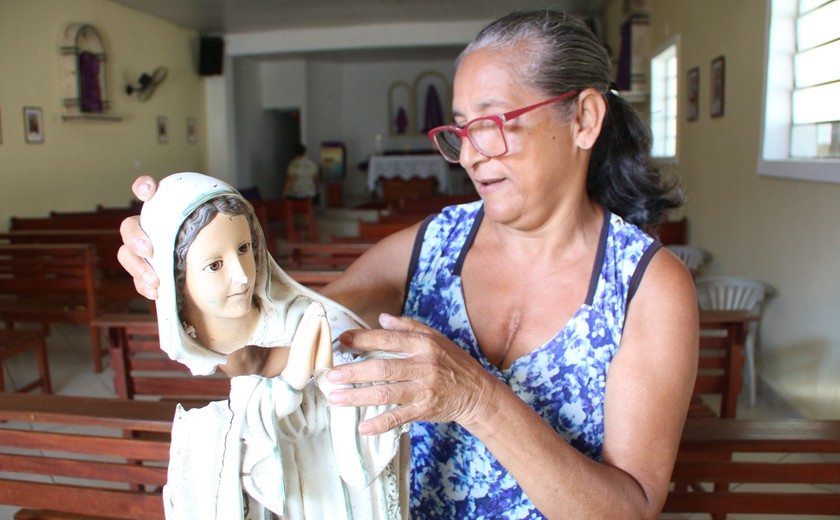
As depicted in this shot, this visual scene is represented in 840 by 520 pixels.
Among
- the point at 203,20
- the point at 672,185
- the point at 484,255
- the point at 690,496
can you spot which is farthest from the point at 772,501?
the point at 203,20

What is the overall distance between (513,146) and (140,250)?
2.04 feet

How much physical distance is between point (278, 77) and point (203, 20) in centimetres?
317

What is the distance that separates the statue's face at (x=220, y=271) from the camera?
848 mm

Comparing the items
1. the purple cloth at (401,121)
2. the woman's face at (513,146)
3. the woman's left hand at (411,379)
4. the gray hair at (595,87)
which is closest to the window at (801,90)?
the gray hair at (595,87)

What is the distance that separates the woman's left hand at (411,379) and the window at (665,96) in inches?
239

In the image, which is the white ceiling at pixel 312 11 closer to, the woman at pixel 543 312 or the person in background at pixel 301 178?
the person in background at pixel 301 178

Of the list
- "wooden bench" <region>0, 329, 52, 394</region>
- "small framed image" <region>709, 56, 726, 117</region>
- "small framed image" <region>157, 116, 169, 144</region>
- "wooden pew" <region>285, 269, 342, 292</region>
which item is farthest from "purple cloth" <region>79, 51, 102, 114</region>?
"small framed image" <region>709, 56, 726, 117</region>

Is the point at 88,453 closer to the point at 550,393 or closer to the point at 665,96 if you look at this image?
the point at 550,393

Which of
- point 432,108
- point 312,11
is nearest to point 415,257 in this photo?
point 312,11

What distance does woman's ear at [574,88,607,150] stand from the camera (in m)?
1.20

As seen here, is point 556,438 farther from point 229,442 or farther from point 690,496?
point 690,496

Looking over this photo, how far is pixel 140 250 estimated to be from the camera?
0.87 metres

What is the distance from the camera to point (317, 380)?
90 centimetres

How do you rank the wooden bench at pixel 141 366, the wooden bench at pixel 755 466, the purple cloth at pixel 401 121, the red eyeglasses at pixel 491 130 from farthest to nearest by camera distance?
the purple cloth at pixel 401 121 < the wooden bench at pixel 141 366 < the wooden bench at pixel 755 466 < the red eyeglasses at pixel 491 130
